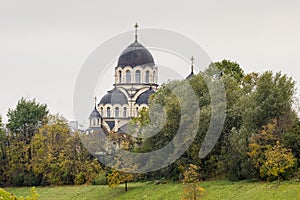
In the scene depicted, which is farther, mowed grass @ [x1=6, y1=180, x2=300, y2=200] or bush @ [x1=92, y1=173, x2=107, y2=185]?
bush @ [x1=92, y1=173, x2=107, y2=185]

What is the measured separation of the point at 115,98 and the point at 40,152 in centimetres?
2459

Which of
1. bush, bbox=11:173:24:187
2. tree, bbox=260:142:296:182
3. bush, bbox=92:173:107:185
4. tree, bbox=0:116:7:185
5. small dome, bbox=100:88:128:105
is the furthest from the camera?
small dome, bbox=100:88:128:105

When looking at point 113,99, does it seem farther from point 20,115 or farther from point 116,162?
point 116,162

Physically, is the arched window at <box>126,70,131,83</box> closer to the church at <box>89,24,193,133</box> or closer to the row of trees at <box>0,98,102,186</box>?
Answer: the church at <box>89,24,193,133</box>

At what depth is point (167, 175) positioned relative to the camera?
5572 cm

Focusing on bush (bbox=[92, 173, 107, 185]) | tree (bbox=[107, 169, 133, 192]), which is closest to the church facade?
bush (bbox=[92, 173, 107, 185])

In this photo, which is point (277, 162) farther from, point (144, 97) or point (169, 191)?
point (144, 97)

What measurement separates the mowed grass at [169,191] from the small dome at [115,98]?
2612 centimetres

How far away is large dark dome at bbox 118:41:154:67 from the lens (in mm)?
91250

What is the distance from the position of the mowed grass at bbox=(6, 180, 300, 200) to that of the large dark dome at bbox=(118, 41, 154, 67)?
28308 mm

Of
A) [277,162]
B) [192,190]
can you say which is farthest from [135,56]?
[192,190]

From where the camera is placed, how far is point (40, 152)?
6788cm

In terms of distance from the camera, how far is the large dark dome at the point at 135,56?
91.2m

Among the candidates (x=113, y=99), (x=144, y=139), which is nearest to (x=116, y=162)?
(x=144, y=139)
